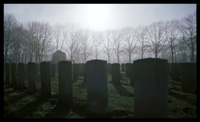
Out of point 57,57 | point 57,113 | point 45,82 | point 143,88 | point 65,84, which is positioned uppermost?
point 57,57

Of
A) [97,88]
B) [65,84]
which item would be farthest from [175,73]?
[65,84]

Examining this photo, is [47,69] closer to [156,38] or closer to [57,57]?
[57,57]

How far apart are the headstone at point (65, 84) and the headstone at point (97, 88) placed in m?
1.18

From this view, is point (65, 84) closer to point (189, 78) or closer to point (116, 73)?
point (116, 73)

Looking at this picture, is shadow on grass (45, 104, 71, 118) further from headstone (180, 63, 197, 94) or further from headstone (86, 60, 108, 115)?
headstone (180, 63, 197, 94)

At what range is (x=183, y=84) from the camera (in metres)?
7.23

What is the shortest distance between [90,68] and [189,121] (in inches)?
148

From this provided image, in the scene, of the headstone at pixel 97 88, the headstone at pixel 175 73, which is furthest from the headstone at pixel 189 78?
the headstone at pixel 97 88

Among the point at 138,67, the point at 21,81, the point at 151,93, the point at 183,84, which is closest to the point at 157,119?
the point at 151,93

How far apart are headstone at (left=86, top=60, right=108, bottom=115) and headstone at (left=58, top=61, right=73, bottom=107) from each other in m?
1.18

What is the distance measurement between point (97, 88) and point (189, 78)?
629 cm

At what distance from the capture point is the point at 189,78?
706cm

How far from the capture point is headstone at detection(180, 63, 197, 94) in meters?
6.96

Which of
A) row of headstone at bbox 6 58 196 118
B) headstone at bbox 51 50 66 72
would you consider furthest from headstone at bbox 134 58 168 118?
headstone at bbox 51 50 66 72
